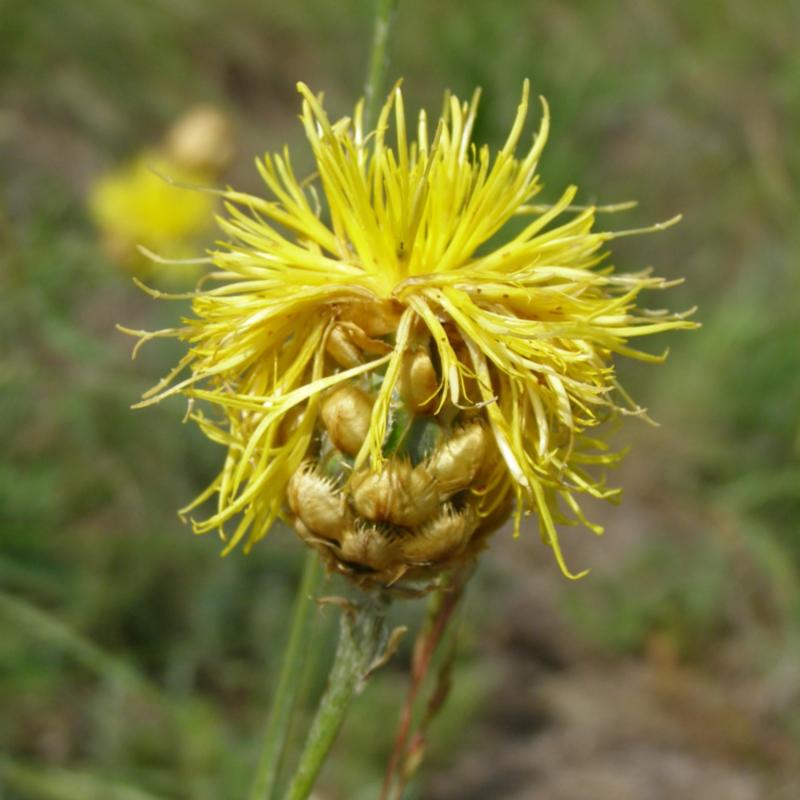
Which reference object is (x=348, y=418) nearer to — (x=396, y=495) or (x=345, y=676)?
(x=396, y=495)

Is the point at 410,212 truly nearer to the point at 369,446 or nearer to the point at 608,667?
the point at 369,446

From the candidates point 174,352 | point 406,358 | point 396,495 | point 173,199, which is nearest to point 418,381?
point 406,358

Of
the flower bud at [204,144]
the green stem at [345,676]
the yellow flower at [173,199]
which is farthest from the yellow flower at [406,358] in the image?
the flower bud at [204,144]

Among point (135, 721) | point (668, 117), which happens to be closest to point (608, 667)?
point (135, 721)

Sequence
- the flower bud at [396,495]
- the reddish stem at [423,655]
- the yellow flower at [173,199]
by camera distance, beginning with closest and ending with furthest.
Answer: the flower bud at [396,495], the reddish stem at [423,655], the yellow flower at [173,199]

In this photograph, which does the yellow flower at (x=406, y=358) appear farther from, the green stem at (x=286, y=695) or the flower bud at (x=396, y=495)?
the green stem at (x=286, y=695)
